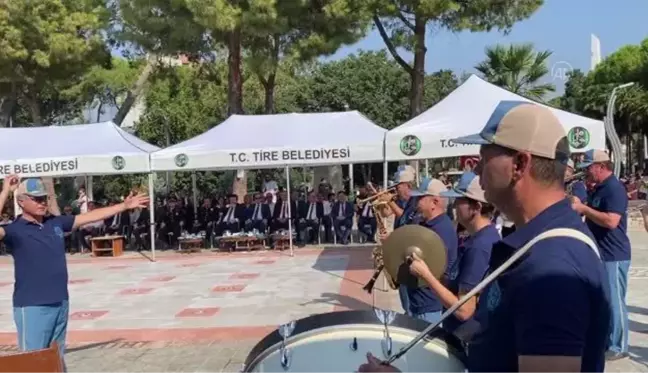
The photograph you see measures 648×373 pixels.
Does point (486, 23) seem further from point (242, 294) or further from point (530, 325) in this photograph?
point (530, 325)

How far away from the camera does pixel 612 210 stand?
21.3 ft

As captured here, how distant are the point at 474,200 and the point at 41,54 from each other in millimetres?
23863

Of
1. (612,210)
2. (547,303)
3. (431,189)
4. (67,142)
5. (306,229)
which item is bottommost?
(306,229)

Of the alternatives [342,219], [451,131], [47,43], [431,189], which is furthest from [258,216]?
[431,189]

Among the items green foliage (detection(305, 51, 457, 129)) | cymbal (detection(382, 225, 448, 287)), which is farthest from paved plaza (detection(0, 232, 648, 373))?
green foliage (detection(305, 51, 457, 129))

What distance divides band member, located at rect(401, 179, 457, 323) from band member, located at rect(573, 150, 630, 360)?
72.1 inches

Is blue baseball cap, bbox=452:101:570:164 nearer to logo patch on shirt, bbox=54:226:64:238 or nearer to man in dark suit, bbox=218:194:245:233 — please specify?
logo patch on shirt, bbox=54:226:64:238

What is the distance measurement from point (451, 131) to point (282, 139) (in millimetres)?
4651

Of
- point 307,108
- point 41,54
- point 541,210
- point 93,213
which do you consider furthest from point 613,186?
point 307,108

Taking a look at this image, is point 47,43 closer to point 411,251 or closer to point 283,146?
point 283,146

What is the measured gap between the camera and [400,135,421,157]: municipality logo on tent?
13.6 meters

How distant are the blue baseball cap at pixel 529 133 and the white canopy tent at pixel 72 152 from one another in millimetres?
15579

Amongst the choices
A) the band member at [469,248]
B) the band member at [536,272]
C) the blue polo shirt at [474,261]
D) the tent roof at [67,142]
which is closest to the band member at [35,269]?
the band member at [469,248]

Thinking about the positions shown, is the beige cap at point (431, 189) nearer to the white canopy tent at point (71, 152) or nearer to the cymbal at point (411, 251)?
the cymbal at point (411, 251)
